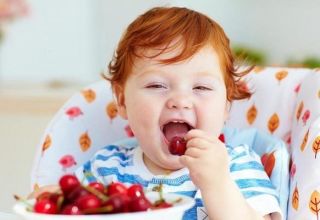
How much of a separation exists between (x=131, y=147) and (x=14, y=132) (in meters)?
1.90

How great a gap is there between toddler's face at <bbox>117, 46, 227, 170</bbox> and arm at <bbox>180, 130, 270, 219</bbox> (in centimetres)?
14

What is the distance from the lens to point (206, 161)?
3.30 ft

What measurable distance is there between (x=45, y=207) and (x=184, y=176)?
46cm

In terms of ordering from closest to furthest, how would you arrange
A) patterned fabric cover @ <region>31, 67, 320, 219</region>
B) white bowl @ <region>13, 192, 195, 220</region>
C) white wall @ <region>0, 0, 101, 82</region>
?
1. white bowl @ <region>13, 192, 195, 220</region>
2. patterned fabric cover @ <region>31, 67, 320, 219</region>
3. white wall @ <region>0, 0, 101, 82</region>

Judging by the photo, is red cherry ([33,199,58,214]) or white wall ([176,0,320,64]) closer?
red cherry ([33,199,58,214])

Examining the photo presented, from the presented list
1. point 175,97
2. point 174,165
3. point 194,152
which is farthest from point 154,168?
point 194,152

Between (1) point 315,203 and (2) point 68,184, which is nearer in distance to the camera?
(2) point 68,184

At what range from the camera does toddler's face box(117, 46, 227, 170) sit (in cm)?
117

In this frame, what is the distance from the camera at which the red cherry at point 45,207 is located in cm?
79

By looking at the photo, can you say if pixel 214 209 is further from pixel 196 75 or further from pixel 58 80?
pixel 58 80

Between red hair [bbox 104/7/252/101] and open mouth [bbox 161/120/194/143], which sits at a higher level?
red hair [bbox 104/7/252/101]

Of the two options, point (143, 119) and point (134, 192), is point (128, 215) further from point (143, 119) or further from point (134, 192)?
point (143, 119)

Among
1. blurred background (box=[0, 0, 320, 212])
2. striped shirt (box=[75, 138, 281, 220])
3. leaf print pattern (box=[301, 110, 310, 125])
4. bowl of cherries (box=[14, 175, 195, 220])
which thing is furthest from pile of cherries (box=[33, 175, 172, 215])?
blurred background (box=[0, 0, 320, 212])

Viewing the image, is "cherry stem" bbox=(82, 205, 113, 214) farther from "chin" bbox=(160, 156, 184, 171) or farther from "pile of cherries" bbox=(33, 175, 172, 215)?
"chin" bbox=(160, 156, 184, 171)
